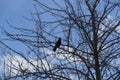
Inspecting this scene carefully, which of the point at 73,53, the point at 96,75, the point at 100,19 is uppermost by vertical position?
the point at 100,19

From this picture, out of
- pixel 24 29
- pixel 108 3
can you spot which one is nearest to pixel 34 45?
pixel 24 29

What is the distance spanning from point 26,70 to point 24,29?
835 millimetres

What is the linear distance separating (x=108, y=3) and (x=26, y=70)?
6.79 feet

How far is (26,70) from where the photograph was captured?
6.84 m

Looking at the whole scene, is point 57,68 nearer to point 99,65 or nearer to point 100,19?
point 99,65

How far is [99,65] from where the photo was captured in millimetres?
6676

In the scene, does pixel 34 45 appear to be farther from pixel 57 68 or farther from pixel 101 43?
pixel 101 43

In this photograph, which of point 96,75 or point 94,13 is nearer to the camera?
point 96,75

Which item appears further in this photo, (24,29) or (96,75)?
(24,29)

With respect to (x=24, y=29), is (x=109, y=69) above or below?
below

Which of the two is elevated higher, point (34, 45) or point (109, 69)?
point (34, 45)

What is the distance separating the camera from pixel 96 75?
6.56m

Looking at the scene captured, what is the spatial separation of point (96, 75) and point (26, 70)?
4.40 ft

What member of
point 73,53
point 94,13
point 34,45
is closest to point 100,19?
point 94,13
